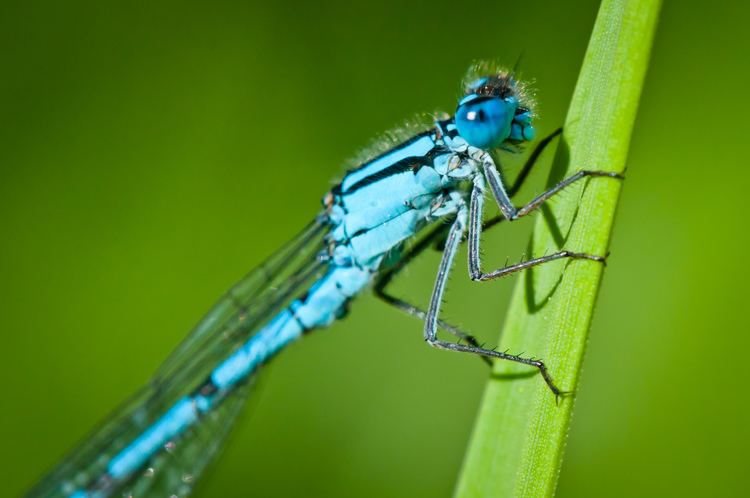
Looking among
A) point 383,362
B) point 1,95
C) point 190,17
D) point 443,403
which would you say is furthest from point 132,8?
point 443,403

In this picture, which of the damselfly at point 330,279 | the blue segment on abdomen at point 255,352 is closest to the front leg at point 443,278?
the damselfly at point 330,279

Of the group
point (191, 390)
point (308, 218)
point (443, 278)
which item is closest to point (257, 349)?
point (191, 390)

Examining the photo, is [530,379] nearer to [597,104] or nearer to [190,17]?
[597,104]

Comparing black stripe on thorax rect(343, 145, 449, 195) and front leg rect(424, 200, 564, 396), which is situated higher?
black stripe on thorax rect(343, 145, 449, 195)

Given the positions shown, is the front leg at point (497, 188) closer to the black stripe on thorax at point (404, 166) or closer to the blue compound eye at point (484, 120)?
the blue compound eye at point (484, 120)

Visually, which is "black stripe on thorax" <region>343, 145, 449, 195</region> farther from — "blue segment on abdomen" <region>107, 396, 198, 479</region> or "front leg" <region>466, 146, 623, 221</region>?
"blue segment on abdomen" <region>107, 396, 198, 479</region>

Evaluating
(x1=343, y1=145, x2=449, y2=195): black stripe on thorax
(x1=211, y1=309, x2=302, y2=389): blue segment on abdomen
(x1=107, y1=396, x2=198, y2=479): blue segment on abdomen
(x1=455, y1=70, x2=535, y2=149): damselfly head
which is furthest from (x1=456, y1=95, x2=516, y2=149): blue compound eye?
(x1=107, y1=396, x2=198, y2=479): blue segment on abdomen

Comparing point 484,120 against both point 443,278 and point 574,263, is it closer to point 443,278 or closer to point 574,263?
point 443,278
